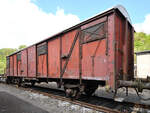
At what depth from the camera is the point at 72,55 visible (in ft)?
20.9

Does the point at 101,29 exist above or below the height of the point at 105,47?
above

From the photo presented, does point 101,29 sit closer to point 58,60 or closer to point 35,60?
point 58,60

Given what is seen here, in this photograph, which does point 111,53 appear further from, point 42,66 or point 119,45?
point 42,66

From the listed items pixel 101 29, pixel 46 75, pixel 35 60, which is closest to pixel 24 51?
pixel 35 60

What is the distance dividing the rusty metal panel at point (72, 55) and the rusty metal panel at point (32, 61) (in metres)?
3.78

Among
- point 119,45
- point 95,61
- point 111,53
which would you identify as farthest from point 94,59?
point 119,45

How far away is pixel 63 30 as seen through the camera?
691 cm

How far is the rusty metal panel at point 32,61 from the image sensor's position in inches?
384

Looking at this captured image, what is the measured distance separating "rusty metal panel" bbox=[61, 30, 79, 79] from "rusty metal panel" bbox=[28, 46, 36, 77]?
378cm

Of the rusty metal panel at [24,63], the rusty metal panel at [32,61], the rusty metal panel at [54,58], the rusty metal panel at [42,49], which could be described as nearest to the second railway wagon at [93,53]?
the rusty metal panel at [54,58]

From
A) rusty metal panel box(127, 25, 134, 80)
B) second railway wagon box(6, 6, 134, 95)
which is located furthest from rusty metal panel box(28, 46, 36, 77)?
rusty metal panel box(127, 25, 134, 80)

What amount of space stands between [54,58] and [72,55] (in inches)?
69.2

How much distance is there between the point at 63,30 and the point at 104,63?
10.8ft

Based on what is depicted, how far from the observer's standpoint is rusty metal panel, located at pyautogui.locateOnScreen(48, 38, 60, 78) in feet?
24.1
